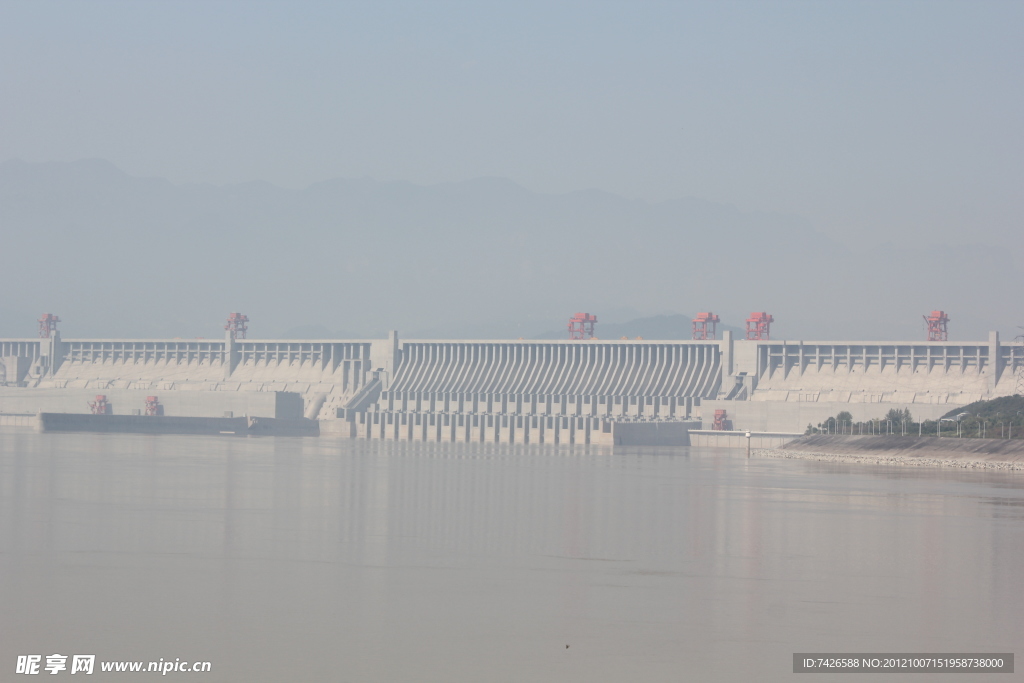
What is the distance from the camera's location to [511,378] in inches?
5546

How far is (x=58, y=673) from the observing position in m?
15.8

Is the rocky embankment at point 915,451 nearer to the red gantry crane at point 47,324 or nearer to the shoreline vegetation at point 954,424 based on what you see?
the shoreline vegetation at point 954,424

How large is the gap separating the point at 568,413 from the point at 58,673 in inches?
4606

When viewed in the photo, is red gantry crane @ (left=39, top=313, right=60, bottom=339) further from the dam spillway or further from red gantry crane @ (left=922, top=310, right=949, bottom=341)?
red gantry crane @ (left=922, top=310, right=949, bottom=341)

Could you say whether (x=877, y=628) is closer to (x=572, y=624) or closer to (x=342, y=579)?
(x=572, y=624)

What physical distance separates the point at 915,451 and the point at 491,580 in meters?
66.1

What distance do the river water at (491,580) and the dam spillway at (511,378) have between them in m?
70.6

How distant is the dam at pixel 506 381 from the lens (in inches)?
4555

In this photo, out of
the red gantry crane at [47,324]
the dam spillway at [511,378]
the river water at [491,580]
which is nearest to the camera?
the river water at [491,580]

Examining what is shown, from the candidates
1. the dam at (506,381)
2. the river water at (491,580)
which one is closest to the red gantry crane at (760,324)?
the dam at (506,381)

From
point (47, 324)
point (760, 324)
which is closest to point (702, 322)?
point (760, 324)

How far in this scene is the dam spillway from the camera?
379 ft

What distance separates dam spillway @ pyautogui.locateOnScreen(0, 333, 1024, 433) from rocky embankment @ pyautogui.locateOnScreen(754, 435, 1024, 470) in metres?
16.2

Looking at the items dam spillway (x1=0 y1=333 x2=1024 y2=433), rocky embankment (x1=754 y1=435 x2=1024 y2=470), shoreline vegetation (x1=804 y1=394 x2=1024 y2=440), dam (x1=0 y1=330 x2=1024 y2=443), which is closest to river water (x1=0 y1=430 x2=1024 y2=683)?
rocky embankment (x1=754 y1=435 x2=1024 y2=470)
